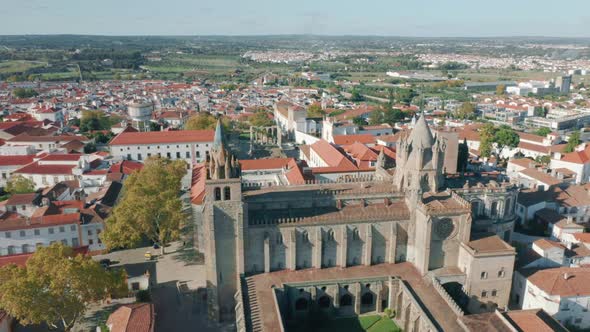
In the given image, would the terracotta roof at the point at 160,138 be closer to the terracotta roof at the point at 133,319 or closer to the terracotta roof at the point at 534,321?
the terracotta roof at the point at 133,319

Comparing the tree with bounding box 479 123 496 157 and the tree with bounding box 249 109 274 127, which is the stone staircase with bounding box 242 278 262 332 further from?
the tree with bounding box 249 109 274 127

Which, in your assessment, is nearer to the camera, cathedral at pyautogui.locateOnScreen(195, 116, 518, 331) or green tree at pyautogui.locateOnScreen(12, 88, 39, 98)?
cathedral at pyautogui.locateOnScreen(195, 116, 518, 331)

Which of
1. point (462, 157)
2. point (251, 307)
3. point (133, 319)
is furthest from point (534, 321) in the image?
point (462, 157)

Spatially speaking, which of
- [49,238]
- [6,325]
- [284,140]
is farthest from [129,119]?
[6,325]

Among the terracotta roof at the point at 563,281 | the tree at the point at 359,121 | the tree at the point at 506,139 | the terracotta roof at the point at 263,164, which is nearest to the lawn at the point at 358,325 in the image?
the terracotta roof at the point at 563,281

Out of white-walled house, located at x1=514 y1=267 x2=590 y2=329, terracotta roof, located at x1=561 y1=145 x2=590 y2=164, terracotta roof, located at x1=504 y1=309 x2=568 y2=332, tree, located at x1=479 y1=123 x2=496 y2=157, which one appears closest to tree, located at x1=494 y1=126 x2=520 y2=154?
tree, located at x1=479 y1=123 x2=496 y2=157

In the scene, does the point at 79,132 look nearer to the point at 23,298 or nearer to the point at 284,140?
the point at 284,140

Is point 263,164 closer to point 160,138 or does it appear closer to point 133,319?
point 160,138
